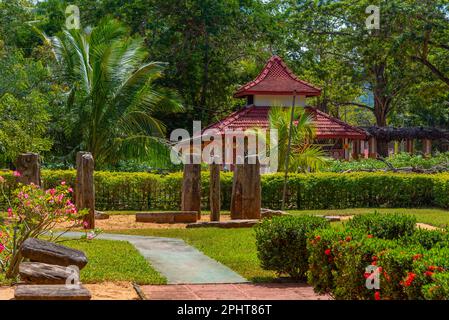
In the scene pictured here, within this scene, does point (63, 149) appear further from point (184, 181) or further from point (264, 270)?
point (264, 270)

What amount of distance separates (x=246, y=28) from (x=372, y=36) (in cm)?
570

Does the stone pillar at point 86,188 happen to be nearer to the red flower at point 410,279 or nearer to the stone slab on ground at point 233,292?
the stone slab on ground at point 233,292

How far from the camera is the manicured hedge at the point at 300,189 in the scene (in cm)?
2138

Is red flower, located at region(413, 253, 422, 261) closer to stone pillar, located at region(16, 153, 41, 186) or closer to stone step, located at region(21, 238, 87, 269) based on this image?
stone step, located at region(21, 238, 87, 269)

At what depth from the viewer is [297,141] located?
21922 mm

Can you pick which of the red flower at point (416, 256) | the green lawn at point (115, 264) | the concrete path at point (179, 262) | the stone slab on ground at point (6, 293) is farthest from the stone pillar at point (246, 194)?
the red flower at point (416, 256)

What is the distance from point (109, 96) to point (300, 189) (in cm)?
733

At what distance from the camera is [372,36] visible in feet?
Answer: 107

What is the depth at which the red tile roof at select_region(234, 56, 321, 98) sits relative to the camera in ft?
99.8

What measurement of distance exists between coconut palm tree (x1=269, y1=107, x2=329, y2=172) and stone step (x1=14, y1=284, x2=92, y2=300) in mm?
13643

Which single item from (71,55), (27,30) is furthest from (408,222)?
(27,30)

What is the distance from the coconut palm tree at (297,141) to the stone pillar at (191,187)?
353 cm

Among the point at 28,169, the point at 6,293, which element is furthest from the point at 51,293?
the point at 28,169
